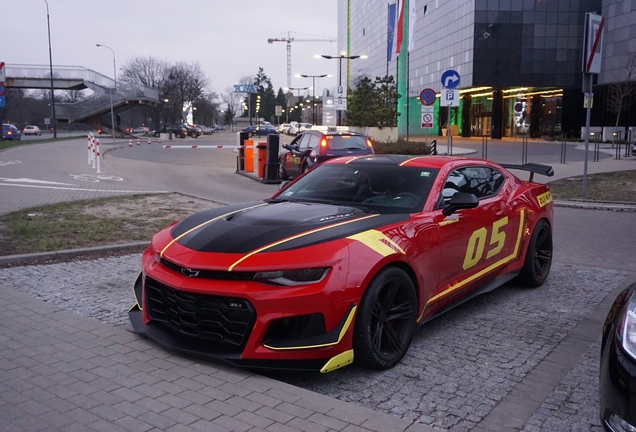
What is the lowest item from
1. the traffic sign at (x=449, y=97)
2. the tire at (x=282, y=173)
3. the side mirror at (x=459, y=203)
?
the tire at (x=282, y=173)

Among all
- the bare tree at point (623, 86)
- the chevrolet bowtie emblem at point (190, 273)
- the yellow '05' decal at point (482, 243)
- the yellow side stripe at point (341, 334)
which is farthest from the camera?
the bare tree at point (623, 86)

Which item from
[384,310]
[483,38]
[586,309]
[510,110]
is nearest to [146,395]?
[384,310]

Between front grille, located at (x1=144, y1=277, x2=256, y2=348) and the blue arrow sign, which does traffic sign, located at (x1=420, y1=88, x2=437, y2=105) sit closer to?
the blue arrow sign

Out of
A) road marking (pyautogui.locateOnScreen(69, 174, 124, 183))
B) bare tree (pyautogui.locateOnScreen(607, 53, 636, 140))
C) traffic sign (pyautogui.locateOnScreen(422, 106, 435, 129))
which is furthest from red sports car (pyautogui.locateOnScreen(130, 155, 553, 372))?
bare tree (pyautogui.locateOnScreen(607, 53, 636, 140))

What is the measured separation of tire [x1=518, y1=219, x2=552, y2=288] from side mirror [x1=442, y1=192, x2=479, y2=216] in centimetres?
186

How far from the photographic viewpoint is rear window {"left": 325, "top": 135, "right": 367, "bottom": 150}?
17094mm

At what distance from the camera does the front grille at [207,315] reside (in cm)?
408

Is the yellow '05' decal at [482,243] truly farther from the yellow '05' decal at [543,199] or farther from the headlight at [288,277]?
the headlight at [288,277]

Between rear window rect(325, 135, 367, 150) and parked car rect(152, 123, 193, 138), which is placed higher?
parked car rect(152, 123, 193, 138)

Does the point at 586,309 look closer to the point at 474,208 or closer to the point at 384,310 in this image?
the point at 474,208

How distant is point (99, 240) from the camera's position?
884cm

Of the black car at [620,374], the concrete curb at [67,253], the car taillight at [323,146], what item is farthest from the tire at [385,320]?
the car taillight at [323,146]

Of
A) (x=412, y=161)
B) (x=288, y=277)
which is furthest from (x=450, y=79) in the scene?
(x=288, y=277)

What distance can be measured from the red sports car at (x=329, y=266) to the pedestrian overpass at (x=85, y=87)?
192 feet
